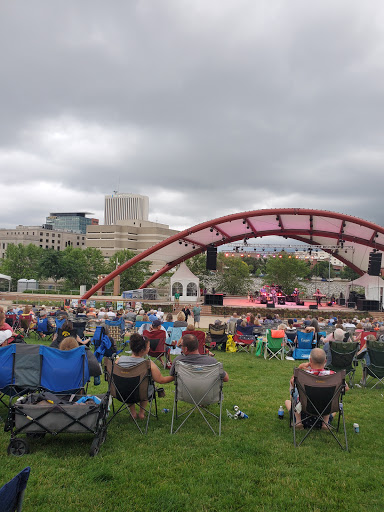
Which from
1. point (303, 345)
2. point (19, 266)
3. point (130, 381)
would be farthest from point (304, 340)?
point (19, 266)

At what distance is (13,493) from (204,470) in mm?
2357

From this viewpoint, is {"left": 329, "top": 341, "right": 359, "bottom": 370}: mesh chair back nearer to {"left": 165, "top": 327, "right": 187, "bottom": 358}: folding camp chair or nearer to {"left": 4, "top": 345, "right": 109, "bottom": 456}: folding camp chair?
{"left": 165, "top": 327, "right": 187, "bottom": 358}: folding camp chair

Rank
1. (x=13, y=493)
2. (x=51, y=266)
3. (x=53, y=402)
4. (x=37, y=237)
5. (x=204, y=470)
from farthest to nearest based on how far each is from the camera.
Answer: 1. (x=37, y=237)
2. (x=51, y=266)
3. (x=53, y=402)
4. (x=204, y=470)
5. (x=13, y=493)

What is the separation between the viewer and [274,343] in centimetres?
1128

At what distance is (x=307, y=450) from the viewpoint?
4.58 meters

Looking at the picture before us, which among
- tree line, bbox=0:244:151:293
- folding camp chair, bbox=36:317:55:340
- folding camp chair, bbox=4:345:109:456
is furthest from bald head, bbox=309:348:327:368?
tree line, bbox=0:244:151:293

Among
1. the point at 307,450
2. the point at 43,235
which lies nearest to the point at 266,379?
the point at 307,450

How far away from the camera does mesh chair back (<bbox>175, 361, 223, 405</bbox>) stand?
514 centimetres

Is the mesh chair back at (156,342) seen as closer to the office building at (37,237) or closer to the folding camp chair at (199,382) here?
the folding camp chair at (199,382)

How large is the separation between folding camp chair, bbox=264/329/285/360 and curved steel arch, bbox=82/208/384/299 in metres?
18.2

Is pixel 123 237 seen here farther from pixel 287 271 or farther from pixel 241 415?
pixel 241 415

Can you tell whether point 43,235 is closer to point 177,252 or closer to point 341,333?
point 177,252

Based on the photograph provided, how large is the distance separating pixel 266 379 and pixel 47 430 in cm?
514

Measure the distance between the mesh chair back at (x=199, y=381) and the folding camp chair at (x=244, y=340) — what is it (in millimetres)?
7135
